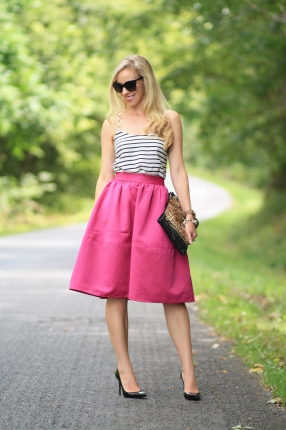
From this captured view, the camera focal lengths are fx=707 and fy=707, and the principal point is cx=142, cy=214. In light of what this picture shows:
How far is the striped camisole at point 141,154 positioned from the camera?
428cm

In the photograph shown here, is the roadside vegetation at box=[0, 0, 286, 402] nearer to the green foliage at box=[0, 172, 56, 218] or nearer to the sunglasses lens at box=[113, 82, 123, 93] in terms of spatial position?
the green foliage at box=[0, 172, 56, 218]

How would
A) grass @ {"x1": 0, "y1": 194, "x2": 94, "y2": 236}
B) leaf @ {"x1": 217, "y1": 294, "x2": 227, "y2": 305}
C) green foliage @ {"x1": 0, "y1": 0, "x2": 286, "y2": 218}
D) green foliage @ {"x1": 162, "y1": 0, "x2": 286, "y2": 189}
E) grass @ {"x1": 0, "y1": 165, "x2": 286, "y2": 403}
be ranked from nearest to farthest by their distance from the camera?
grass @ {"x1": 0, "y1": 165, "x2": 286, "y2": 403}
leaf @ {"x1": 217, "y1": 294, "x2": 227, "y2": 305}
green foliage @ {"x1": 162, "y1": 0, "x2": 286, "y2": 189}
green foliage @ {"x1": 0, "y1": 0, "x2": 286, "y2": 218}
grass @ {"x1": 0, "y1": 194, "x2": 94, "y2": 236}

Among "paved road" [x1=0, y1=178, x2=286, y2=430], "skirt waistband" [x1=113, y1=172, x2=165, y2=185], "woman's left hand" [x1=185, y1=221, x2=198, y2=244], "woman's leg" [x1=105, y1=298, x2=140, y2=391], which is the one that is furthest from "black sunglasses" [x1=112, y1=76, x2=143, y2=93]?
"paved road" [x1=0, y1=178, x2=286, y2=430]

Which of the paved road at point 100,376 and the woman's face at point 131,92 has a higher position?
the woman's face at point 131,92

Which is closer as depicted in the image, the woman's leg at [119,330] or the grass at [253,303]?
the woman's leg at [119,330]

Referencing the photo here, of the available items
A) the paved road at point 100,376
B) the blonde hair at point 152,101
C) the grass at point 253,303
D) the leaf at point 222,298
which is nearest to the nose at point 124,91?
the blonde hair at point 152,101

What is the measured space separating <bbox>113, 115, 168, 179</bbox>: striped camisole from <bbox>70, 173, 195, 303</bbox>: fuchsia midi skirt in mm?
67

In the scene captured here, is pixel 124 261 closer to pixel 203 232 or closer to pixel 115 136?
pixel 115 136

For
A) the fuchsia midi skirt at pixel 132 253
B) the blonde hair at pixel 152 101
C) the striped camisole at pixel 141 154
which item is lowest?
the fuchsia midi skirt at pixel 132 253

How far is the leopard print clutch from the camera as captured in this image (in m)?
4.14

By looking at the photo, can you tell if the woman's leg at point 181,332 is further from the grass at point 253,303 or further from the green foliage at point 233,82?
the green foliage at point 233,82

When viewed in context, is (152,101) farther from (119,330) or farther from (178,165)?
(119,330)

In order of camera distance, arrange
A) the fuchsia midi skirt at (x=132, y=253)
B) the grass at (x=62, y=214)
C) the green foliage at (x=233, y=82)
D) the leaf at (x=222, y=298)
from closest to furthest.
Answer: the fuchsia midi skirt at (x=132, y=253) < the leaf at (x=222, y=298) < the green foliage at (x=233, y=82) < the grass at (x=62, y=214)

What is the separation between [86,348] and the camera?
5.60m
